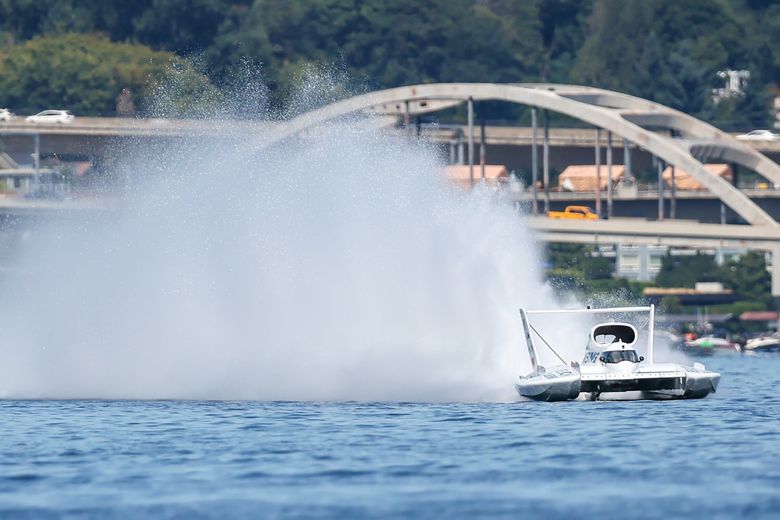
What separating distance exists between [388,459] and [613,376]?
11.0 m

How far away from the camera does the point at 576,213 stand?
10812cm

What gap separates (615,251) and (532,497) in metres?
119

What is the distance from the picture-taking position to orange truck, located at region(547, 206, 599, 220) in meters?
106

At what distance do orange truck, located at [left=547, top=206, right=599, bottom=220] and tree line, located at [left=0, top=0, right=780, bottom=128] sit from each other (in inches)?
1952

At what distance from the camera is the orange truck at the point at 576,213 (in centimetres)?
10607

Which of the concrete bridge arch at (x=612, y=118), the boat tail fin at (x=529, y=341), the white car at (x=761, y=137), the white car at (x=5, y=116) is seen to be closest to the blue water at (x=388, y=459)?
the boat tail fin at (x=529, y=341)

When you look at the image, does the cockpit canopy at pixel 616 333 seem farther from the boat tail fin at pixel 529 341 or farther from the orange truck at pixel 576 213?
the orange truck at pixel 576 213

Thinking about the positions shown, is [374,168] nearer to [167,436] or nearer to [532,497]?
[167,436]

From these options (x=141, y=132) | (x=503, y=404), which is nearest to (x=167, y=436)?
(x=503, y=404)

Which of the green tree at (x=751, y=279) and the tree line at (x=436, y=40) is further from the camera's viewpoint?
the tree line at (x=436, y=40)

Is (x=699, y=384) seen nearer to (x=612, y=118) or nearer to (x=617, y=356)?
(x=617, y=356)

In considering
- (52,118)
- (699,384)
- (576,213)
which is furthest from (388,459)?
(52,118)

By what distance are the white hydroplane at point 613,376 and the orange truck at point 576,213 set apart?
58.4 meters

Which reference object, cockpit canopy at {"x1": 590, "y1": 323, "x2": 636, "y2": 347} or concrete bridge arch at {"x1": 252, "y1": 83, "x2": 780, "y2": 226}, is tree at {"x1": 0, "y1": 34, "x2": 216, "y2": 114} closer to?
concrete bridge arch at {"x1": 252, "y1": 83, "x2": 780, "y2": 226}
